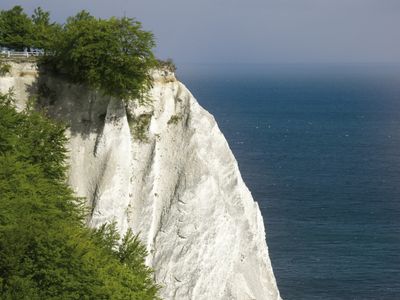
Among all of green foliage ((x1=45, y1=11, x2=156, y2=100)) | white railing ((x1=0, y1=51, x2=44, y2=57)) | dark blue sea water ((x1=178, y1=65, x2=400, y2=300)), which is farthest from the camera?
dark blue sea water ((x1=178, y1=65, x2=400, y2=300))

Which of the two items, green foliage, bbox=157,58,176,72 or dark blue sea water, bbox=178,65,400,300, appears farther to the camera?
dark blue sea water, bbox=178,65,400,300

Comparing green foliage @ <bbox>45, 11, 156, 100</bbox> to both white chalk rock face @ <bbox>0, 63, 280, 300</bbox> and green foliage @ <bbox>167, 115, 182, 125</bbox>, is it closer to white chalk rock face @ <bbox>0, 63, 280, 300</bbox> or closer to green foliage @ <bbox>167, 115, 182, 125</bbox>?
white chalk rock face @ <bbox>0, 63, 280, 300</bbox>

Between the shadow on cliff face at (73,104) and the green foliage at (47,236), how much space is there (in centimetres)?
245

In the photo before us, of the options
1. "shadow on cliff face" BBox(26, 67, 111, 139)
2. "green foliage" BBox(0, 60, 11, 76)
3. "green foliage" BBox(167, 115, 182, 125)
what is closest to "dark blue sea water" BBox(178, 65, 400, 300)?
"green foliage" BBox(167, 115, 182, 125)

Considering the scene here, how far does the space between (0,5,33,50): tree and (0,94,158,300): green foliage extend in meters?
12.4

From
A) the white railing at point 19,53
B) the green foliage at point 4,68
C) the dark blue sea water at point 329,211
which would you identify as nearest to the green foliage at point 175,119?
the white railing at point 19,53

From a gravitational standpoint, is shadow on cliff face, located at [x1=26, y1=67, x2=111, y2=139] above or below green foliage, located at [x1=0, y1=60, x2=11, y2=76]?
below

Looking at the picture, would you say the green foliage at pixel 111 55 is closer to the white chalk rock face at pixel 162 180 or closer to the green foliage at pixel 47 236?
the white chalk rock face at pixel 162 180

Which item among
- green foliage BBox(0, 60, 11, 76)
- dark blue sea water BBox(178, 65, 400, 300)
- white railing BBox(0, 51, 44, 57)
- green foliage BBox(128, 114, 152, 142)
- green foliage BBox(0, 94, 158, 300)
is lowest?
dark blue sea water BBox(178, 65, 400, 300)

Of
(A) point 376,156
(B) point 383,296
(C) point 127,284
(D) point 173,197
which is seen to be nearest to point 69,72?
(D) point 173,197

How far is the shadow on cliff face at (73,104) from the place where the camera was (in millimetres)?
50656

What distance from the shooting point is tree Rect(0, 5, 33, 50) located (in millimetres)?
59500

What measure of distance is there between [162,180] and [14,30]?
19233 mm

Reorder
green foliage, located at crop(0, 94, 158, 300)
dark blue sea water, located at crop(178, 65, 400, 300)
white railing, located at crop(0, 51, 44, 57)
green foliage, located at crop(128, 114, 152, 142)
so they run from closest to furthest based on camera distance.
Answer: green foliage, located at crop(0, 94, 158, 300) → green foliage, located at crop(128, 114, 152, 142) → white railing, located at crop(0, 51, 44, 57) → dark blue sea water, located at crop(178, 65, 400, 300)
